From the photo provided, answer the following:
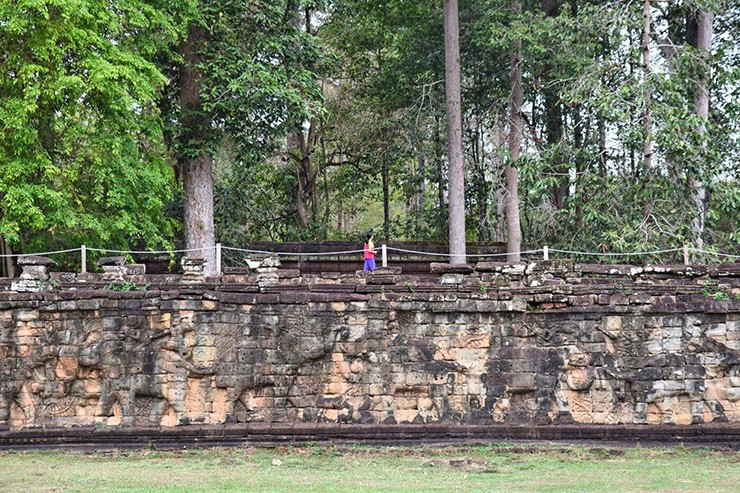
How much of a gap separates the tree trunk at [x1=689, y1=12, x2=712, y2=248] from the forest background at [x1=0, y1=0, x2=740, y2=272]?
0.06 m

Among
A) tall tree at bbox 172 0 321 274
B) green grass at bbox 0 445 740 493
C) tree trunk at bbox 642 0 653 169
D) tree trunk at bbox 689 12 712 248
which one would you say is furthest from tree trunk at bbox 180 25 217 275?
tree trunk at bbox 689 12 712 248

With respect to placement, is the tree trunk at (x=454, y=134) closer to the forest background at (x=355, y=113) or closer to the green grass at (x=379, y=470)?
the forest background at (x=355, y=113)

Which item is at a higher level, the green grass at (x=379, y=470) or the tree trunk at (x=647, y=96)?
the tree trunk at (x=647, y=96)

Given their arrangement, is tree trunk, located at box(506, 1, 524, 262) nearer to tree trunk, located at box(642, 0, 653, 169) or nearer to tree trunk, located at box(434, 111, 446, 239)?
tree trunk, located at box(434, 111, 446, 239)

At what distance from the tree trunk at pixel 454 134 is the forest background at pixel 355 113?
3.43 feet

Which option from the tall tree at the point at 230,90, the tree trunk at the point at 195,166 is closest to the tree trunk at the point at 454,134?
the tall tree at the point at 230,90

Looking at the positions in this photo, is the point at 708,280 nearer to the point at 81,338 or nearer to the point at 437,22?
the point at 81,338

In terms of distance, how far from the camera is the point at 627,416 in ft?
40.4

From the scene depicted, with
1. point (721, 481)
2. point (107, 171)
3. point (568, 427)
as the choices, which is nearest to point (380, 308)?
point (568, 427)

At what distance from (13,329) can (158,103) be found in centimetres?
1100

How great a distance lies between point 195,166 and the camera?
72.3 feet

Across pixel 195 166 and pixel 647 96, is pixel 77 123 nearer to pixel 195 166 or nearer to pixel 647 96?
pixel 195 166

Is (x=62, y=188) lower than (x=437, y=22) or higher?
lower

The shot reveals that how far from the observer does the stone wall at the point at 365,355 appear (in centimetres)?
1235
